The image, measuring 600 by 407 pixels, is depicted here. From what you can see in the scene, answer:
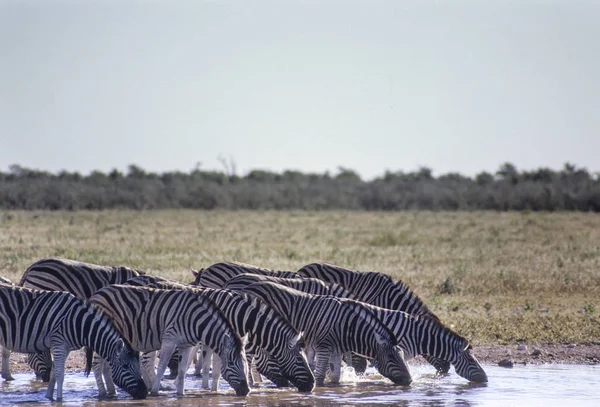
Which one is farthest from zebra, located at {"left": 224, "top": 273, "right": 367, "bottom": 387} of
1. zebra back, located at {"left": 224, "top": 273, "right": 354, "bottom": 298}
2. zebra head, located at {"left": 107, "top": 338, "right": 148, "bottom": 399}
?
zebra head, located at {"left": 107, "top": 338, "right": 148, "bottom": 399}

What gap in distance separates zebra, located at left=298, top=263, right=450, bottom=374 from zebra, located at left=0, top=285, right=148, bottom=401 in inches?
121

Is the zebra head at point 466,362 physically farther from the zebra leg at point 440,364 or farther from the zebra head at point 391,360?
the zebra head at point 391,360

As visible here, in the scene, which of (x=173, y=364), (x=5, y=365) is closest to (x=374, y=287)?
(x=173, y=364)

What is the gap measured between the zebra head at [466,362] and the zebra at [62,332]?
10.7ft

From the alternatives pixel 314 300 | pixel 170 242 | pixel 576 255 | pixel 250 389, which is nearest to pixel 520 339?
pixel 314 300

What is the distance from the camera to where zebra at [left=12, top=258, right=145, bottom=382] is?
434 inches

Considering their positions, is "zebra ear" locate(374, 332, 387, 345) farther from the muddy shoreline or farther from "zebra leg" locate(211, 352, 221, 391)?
the muddy shoreline

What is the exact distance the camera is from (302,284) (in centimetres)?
1107

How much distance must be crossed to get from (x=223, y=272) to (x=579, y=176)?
160 ft

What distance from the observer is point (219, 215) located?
4022cm

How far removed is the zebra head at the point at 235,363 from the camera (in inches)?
359

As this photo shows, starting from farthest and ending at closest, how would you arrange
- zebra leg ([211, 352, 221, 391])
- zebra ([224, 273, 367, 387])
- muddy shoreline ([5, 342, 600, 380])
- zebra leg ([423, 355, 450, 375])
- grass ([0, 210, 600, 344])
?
grass ([0, 210, 600, 344]), muddy shoreline ([5, 342, 600, 380]), zebra ([224, 273, 367, 387]), zebra leg ([423, 355, 450, 375]), zebra leg ([211, 352, 221, 391])

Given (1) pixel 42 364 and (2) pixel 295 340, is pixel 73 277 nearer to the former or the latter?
(1) pixel 42 364

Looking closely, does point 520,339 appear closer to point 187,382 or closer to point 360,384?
point 360,384
